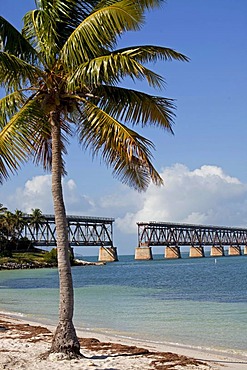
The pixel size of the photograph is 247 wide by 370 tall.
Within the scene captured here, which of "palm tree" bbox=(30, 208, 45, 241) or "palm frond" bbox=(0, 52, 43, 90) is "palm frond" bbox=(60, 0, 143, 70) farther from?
"palm tree" bbox=(30, 208, 45, 241)

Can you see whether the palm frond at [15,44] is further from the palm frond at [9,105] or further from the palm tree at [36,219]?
the palm tree at [36,219]

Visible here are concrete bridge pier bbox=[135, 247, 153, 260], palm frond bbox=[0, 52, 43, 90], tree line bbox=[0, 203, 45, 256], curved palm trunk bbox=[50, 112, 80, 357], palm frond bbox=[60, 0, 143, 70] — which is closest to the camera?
palm frond bbox=[60, 0, 143, 70]

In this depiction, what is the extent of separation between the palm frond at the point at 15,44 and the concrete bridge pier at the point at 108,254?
157908mm

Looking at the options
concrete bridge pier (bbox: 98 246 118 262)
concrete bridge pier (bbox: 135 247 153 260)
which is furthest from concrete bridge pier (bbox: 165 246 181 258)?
concrete bridge pier (bbox: 98 246 118 262)

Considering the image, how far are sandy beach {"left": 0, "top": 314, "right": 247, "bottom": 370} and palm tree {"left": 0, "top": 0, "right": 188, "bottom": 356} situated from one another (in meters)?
0.63

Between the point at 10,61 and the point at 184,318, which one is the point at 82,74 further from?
the point at 184,318

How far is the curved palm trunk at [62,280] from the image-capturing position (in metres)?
13.1

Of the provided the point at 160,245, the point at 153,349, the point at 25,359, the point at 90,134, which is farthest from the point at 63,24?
the point at 160,245

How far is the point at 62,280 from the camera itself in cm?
1314

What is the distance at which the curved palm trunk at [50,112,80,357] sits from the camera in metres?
13.1

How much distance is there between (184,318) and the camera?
26625 millimetres

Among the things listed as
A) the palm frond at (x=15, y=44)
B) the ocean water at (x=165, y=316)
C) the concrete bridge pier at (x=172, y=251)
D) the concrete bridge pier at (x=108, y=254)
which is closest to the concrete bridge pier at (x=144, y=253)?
the concrete bridge pier at (x=108, y=254)

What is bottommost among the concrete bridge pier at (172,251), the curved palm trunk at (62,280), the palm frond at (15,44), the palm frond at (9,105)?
the curved palm trunk at (62,280)

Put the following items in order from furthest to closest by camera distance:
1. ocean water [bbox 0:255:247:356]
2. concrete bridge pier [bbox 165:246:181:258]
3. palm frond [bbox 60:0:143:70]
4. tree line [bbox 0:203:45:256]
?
concrete bridge pier [bbox 165:246:181:258] → tree line [bbox 0:203:45:256] → ocean water [bbox 0:255:247:356] → palm frond [bbox 60:0:143:70]
